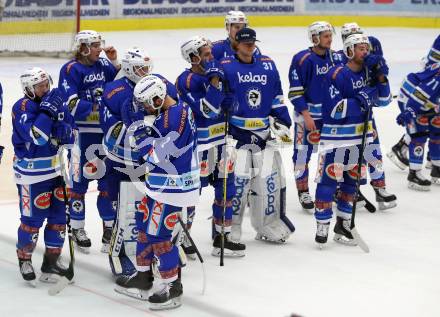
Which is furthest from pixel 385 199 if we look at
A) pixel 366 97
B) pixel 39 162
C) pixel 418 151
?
pixel 39 162

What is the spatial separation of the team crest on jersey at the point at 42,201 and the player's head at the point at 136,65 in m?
1.03

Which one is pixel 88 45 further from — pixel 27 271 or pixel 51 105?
pixel 27 271

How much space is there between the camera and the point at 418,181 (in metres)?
10.0

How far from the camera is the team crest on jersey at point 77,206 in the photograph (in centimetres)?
798

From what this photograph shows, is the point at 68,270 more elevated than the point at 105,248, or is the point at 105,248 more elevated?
the point at 68,270

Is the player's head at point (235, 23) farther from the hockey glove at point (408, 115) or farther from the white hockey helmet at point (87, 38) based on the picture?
the hockey glove at point (408, 115)

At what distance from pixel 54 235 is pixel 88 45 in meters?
1.61

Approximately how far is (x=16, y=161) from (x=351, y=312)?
2.53 metres

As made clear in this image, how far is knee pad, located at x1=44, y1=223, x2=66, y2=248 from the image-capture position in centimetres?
709

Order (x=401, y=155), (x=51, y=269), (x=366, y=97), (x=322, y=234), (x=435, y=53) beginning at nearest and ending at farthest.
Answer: (x=51, y=269), (x=366, y=97), (x=322, y=234), (x=435, y=53), (x=401, y=155)

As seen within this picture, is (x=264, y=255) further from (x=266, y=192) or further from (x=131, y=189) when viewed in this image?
(x=131, y=189)

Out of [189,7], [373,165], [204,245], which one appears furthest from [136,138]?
[189,7]

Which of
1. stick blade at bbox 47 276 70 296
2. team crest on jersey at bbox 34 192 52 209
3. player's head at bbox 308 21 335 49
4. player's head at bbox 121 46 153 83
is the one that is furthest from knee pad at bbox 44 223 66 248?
player's head at bbox 308 21 335 49

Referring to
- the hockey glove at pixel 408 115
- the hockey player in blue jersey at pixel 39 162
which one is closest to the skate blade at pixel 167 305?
the hockey player in blue jersey at pixel 39 162
